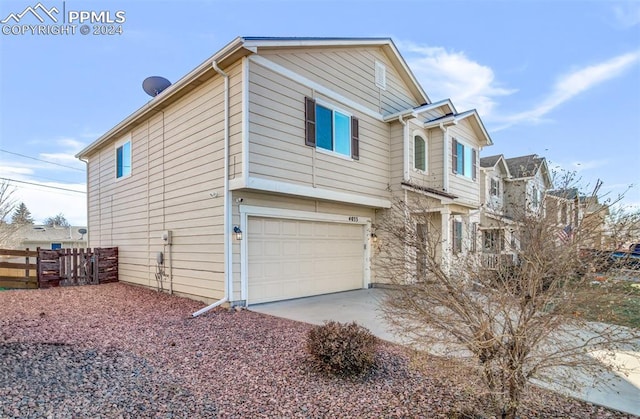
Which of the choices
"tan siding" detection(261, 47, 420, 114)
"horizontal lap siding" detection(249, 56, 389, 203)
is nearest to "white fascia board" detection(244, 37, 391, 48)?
"tan siding" detection(261, 47, 420, 114)

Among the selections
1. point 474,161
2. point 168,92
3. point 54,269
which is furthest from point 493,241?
point 54,269

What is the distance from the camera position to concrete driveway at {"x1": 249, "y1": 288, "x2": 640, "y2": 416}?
11.1 feet

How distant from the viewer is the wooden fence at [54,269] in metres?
10.5

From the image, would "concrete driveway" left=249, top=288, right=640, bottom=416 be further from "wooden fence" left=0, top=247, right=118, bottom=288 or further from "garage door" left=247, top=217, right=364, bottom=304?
"wooden fence" left=0, top=247, right=118, bottom=288

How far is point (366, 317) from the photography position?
6711 mm

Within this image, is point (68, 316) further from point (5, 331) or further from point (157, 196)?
point (157, 196)

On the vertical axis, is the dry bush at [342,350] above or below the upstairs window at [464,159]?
below

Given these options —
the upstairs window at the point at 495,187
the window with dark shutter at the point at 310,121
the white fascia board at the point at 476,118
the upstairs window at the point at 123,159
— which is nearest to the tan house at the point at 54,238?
the upstairs window at the point at 123,159

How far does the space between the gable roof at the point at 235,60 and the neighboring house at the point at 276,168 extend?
38 mm

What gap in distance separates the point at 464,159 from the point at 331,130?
612 centimetres

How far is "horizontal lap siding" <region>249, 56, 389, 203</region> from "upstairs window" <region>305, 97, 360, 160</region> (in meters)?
0.19

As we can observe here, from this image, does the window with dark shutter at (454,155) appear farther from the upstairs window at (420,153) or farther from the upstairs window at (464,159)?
the upstairs window at (420,153)

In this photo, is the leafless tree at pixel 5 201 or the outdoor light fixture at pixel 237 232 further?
the leafless tree at pixel 5 201

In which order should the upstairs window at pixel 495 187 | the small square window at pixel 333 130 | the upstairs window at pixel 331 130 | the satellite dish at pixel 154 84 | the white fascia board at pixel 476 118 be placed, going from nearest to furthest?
the upstairs window at pixel 331 130 → the small square window at pixel 333 130 → the satellite dish at pixel 154 84 → the white fascia board at pixel 476 118 → the upstairs window at pixel 495 187
